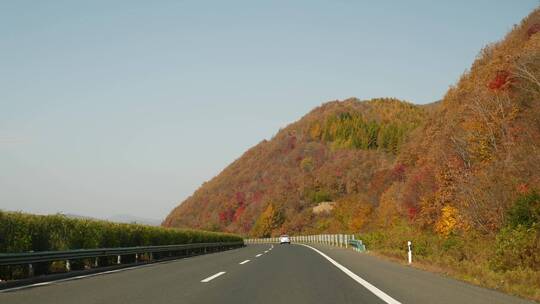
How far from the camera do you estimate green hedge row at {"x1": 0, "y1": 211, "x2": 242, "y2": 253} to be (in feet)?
50.1

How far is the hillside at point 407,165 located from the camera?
79.9 feet

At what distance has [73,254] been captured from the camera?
15.6 metres

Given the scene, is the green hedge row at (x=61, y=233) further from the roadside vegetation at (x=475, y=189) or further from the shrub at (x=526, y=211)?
the shrub at (x=526, y=211)

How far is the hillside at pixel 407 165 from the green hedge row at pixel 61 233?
15.8m

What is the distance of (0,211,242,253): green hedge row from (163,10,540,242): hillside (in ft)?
52.0

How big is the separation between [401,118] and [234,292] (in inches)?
6607

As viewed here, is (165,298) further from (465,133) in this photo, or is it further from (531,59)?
(465,133)

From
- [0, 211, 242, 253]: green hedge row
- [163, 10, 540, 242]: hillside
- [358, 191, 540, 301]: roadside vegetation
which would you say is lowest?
[358, 191, 540, 301]: roadside vegetation

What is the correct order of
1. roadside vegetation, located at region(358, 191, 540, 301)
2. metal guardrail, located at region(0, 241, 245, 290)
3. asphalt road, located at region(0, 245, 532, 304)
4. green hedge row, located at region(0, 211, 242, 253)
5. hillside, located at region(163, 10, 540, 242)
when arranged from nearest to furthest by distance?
asphalt road, located at region(0, 245, 532, 304) < roadside vegetation, located at region(358, 191, 540, 301) < metal guardrail, located at region(0, 241, 245, 290) < green hedge row, located at region(0, 211, 242, 253) < hillside, located at region(163, 10, 540, 242)

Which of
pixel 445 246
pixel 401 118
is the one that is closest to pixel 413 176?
pixel 445 246

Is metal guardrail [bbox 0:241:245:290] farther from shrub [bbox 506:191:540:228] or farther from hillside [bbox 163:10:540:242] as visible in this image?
hillside [bbox 163:10:540:242]

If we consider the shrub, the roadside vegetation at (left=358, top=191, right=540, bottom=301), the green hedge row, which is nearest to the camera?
the roadside vegetation at (left=358, top=191, right=540, bottom=301)

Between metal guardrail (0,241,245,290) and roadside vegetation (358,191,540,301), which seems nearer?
roadside vegetation (358,191,540,301)

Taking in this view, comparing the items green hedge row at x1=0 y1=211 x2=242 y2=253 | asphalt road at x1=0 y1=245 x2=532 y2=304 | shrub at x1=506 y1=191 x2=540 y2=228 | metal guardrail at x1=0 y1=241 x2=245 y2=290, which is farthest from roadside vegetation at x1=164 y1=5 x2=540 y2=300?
green hedge row at x1=0 y1=211 x2=242 y2=253
